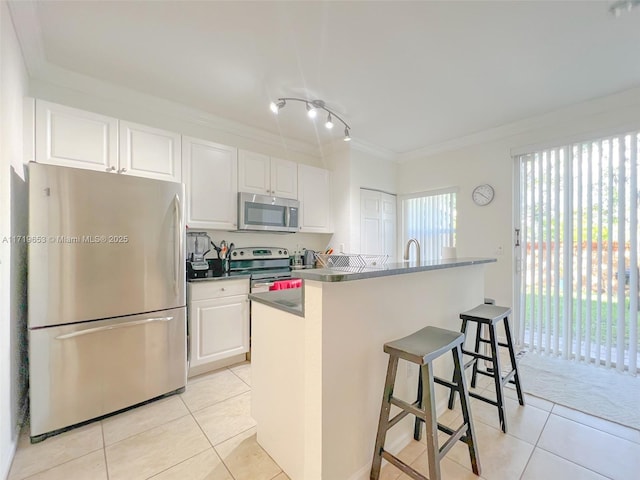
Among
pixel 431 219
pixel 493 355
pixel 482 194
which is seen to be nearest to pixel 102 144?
pixel 493 355

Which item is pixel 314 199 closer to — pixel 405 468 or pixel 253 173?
pixel 253 173

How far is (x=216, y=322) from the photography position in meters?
2.52

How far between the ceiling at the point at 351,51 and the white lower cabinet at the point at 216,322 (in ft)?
5.99

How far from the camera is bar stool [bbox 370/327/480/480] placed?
3.85 feet

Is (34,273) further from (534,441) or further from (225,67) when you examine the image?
(534,441)

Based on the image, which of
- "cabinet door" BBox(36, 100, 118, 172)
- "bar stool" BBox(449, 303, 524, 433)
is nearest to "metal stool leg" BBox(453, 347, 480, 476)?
"bar stool" BBox(449, 303, 524, 433)

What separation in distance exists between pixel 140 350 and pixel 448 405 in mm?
2297

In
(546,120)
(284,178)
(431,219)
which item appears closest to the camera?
(546,120)

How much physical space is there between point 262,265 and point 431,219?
2566 mm

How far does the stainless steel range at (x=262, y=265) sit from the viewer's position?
2.84 metres

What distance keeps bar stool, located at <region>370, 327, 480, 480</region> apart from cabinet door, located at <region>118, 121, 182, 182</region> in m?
2.44

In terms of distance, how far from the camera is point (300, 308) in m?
1.33

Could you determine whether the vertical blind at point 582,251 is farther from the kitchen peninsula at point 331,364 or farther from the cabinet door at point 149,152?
the cabinet door at point 149,152

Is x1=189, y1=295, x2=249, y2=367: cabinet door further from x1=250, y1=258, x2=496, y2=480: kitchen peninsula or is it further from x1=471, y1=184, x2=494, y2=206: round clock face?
x1=471, y1=184, x2=494, y2=206: round clock face
